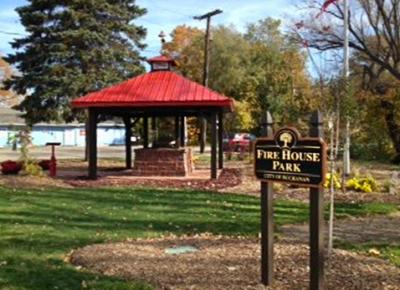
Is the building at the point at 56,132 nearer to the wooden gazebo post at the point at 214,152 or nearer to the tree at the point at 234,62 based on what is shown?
the tree at the point at 234,62

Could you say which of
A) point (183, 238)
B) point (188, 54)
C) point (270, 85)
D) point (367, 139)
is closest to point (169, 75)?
point (367, 139)

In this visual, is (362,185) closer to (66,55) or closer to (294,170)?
(294,170)

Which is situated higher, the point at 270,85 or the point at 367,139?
the point at 270,85

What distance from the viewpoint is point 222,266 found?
7.16 m

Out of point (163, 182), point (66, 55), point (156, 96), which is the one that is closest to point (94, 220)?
point (163, 182)

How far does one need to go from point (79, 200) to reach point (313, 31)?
25504 mm

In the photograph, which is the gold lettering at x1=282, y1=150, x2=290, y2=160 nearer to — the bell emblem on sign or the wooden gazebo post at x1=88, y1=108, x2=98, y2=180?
the bell emblem on sign

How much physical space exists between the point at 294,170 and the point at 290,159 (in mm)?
121

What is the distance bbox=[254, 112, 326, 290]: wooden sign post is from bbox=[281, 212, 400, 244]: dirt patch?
111 inches

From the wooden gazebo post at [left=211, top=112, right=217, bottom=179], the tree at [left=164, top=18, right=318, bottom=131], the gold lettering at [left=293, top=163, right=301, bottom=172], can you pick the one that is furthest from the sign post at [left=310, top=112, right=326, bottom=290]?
the tree at [left=164, top=18, right=318, bottom=131]

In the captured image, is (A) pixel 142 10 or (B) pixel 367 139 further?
(A) pixel 142 10

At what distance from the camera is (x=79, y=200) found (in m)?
14.1

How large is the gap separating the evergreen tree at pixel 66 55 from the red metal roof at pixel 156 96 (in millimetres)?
12811

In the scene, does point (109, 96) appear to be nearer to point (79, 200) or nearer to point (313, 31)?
point (79, 200)
